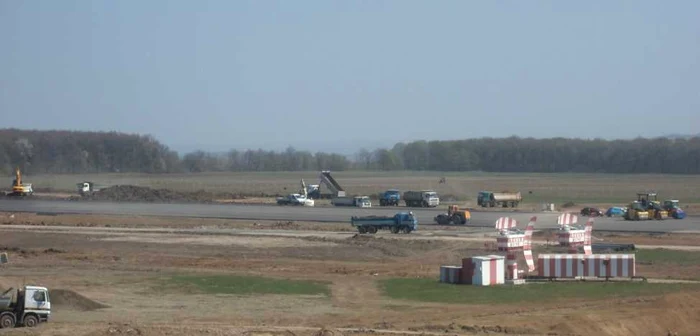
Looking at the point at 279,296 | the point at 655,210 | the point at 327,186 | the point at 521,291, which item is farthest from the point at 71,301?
the point at 327,186

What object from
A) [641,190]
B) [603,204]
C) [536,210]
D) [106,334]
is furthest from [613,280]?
[641,190]

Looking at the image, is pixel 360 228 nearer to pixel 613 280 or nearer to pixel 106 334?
pixel 613 280

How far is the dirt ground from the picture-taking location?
97.1 ft

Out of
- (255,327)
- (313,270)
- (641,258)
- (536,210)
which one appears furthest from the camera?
(536,210)

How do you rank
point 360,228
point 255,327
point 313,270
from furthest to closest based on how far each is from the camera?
1. point 360,228
2. point 313,270
3. point 255,327

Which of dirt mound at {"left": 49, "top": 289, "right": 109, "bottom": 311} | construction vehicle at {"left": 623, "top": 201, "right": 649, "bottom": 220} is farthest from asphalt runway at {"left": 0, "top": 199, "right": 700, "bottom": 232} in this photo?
dirt mound at {"left": 49, "top": 289, "right": 109, "bottom": 311}

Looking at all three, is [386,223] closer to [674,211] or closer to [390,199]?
[674,211]

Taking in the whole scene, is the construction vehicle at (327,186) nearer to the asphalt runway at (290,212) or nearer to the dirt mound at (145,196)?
the dirt mound at (145,196)

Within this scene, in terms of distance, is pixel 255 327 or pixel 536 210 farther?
pixel 536 210

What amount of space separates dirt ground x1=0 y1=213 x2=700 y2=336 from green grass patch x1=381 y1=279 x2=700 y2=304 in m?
1.00

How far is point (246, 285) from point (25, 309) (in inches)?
523

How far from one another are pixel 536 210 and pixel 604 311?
→ 70116 millimetres

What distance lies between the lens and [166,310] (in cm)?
3338

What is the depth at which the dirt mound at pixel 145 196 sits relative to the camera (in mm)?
119562
